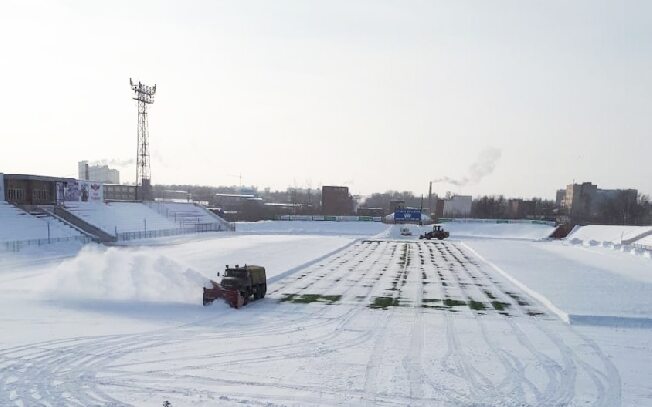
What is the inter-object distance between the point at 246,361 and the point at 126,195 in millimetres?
85602

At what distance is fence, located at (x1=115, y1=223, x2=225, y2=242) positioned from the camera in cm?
4800

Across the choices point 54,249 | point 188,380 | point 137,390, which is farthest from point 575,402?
point 54,249

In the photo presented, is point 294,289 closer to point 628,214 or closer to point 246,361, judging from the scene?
point 246,361

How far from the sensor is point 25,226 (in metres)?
41.2

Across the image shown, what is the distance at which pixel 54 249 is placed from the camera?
A: 119 ft

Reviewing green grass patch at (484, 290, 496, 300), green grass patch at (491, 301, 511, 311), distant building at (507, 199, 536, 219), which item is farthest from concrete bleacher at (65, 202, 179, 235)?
distant building at (507, 199, 536, 219)

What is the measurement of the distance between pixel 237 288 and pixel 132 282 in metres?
5.43

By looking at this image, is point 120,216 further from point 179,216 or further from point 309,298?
point 309,298

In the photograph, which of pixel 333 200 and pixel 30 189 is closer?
pixel 30 189

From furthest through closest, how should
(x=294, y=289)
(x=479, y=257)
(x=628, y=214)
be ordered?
(x=628, y=214) → (x=479, y=257) → (x=294, y=289)

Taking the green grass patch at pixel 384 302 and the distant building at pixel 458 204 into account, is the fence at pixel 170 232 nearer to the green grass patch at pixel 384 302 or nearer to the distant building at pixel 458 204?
the green grass patch at pixel 384 302

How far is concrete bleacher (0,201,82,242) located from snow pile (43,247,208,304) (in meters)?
21.5

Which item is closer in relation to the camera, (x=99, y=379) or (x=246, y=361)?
(x=99, y=379)

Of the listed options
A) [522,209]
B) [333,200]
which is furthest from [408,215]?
[522,209]
